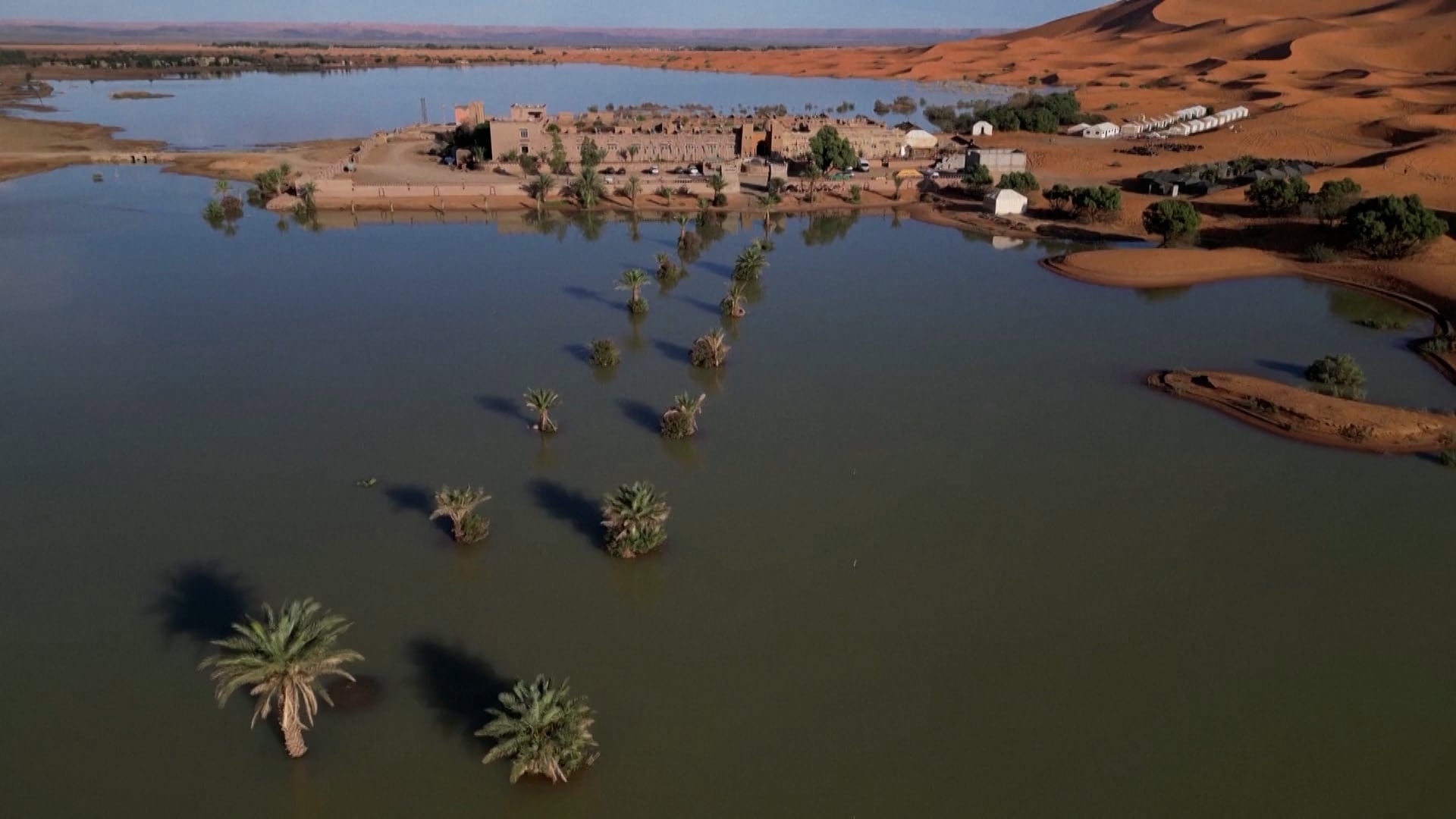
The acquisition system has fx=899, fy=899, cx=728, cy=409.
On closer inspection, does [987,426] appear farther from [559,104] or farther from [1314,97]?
[559,104]

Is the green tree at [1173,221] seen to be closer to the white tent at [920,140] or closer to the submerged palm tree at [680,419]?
the white tent at [920,140]

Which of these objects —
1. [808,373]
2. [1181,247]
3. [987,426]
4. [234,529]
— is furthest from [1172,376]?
[234,529]

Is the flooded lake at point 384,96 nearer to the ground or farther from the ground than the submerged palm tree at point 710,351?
farther from the ground

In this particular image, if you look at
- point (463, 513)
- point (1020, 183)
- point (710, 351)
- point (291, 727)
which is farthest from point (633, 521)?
point (1020, 183)

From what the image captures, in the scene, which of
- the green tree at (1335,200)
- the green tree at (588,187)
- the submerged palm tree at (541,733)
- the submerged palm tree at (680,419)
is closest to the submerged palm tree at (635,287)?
the submerged palm tree at (680,419)

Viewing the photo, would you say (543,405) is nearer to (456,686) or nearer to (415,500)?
(415,500)
